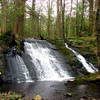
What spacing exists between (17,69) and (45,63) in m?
2.70

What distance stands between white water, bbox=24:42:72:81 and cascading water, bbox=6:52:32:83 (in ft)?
2.94

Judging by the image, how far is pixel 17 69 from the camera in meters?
16.1

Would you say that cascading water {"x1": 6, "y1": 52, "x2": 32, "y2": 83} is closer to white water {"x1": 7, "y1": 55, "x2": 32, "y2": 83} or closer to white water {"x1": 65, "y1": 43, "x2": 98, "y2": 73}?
white water {"x1": 7, "y1": 55, "x2": 32, "y2": 83}

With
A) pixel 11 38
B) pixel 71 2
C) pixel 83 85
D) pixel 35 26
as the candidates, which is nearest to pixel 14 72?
pixel 11 38

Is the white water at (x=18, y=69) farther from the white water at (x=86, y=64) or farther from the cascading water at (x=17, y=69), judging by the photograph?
the white water at (x=86, y=64)

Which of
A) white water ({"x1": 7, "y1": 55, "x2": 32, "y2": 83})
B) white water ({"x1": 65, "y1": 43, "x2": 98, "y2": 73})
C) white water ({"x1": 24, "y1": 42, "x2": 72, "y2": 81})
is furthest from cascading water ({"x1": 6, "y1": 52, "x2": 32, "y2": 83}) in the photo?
white water ({"x1": 65, "y1": 43, "x2": 98, "y2": 73})

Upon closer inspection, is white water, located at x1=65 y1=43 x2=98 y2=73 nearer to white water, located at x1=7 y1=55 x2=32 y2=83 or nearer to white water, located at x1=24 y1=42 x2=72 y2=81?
white water, located at x1=24 y1=42 x2=72 y2=81

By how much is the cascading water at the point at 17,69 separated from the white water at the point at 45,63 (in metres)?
0.90

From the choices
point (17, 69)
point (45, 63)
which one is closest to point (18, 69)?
point (17, 69)

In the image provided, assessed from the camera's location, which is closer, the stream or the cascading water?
the stream

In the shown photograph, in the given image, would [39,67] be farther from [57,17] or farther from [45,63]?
[57,17]

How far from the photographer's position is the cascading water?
15263 millimetres

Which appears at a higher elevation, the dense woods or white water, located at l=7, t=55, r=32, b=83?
the dense woods

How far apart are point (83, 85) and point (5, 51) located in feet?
22.9
